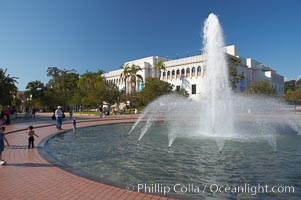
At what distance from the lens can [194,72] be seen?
73.3 m

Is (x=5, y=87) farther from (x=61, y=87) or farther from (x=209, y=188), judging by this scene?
(x=61, y=87)

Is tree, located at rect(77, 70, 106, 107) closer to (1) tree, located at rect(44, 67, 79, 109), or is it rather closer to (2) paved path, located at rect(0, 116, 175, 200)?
(1) tree, located at rect(44, 67, 79, 109)

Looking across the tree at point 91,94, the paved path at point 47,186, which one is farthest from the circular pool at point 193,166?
the tree at point 91,94

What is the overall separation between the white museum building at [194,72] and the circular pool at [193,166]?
2290 inches

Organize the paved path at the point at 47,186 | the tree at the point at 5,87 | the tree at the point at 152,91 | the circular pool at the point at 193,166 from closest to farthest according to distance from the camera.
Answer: the paved path at the point at 47,186 → the circular pool at the point at 193,166 → the tree at the point at 5,87 → the tree at the point at 152,91

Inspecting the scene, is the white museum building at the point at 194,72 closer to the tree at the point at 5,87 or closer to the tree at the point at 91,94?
the tree at the point at 91,94

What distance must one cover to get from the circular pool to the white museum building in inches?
2290

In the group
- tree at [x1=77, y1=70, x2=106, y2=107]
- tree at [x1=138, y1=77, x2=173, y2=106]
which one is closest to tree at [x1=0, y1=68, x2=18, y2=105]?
tree at [x1=77, y1=70, x2=106, y2=107]

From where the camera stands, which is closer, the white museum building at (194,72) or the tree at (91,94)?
the tree at (91,94)

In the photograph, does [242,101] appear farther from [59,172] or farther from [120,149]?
[59,172]

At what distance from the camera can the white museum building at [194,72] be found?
72750 mm

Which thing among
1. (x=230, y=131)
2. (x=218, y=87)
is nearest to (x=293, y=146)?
(x=230, y=131)

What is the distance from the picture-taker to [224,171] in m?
7.95

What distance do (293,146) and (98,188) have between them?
10302 mm
